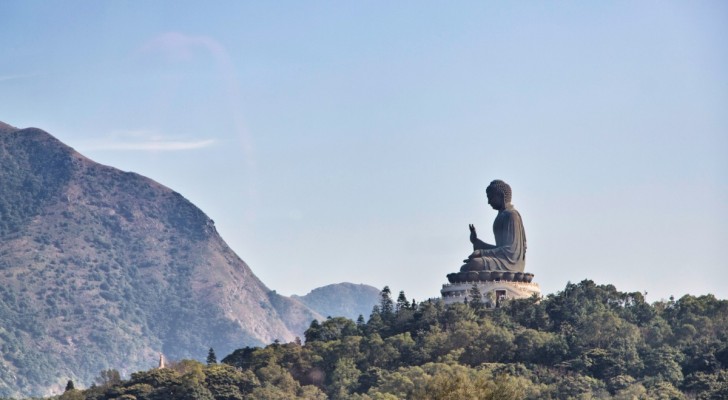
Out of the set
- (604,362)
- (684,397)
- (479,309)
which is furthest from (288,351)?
(684,397)

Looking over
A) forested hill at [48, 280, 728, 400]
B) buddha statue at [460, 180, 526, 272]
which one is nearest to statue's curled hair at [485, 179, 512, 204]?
buddha statue at [460, 180, 526, 272]

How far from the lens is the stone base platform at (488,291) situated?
104 meters

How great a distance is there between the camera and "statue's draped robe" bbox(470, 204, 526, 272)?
344 feet

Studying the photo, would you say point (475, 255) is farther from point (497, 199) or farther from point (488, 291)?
point (497, 199)

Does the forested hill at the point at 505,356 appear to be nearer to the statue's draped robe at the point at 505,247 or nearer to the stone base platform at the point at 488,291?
the stone base platform at the point at 488,291

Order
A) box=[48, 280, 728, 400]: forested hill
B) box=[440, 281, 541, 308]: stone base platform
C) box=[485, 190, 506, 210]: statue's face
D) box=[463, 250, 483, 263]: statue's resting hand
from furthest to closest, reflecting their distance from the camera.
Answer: box=[485, 190, 506, 210]: statue's face, box=[463, 250, 483, 263]: statue's resting hand, box=[440, 281, 541, 308]: stone base platform, box=[48, 280, 728, 400]: forested hill

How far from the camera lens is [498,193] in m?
108

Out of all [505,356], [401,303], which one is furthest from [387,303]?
[505,356]

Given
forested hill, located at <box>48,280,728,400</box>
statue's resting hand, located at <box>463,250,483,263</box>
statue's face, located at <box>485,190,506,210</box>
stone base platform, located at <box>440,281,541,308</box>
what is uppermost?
statue's face, located at <box>485,190,506,210</box>

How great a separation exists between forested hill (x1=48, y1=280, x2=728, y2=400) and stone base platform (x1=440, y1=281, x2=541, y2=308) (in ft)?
4.72

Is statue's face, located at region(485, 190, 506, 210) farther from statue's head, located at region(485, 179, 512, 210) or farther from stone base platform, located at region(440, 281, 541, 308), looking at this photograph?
stone base platform, located at region(440, 281, 541, 308)

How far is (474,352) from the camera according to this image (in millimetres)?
94438

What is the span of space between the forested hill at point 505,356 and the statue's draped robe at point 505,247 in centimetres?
356

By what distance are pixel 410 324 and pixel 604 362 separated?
14496mm
